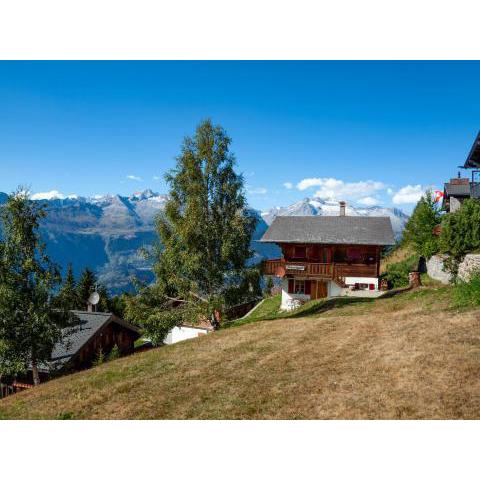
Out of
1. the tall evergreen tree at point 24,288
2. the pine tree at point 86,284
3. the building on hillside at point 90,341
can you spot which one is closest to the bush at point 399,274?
the building on hillside at point 90,341

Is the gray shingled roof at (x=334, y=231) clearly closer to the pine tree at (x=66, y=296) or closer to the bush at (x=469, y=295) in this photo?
the bush at (x=469, y=295)

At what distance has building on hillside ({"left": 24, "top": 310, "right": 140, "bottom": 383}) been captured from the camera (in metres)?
26.2

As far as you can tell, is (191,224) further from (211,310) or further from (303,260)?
(303,260)

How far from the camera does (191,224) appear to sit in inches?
723

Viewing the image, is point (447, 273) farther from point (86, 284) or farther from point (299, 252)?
point (86, 284)

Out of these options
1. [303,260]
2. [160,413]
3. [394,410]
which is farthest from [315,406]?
[303,260]

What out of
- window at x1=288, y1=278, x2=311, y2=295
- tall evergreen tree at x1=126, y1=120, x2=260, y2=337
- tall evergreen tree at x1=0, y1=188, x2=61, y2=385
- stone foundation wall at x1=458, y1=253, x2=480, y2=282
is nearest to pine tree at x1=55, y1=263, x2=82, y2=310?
tall evergreen tree at x1=0, y1=188, x2=61, y2=385

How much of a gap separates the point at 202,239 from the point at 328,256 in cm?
1552

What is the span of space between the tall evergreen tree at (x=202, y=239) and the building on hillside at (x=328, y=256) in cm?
962

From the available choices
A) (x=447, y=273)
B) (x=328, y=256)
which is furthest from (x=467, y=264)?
(x=328, y=256)

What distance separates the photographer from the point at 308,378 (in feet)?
30.8

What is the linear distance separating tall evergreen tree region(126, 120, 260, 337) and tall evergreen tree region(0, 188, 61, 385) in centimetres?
411

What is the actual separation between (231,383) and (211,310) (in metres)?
8.35

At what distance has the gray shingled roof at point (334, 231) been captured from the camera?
1195 inches
